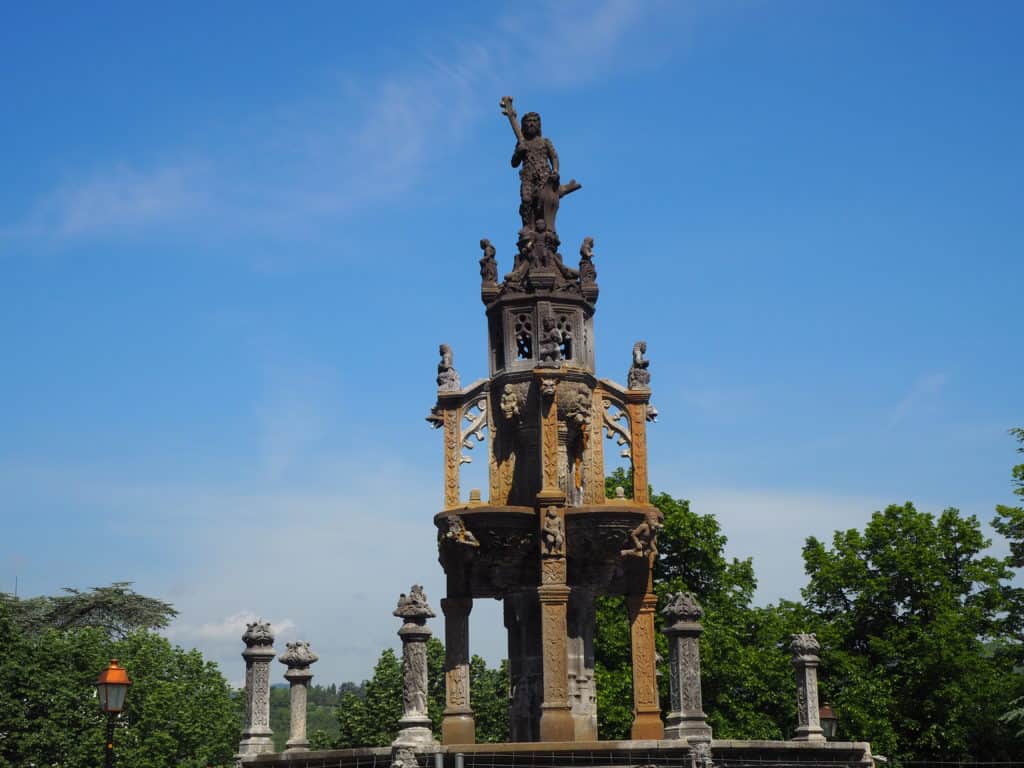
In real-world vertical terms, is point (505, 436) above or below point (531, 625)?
above

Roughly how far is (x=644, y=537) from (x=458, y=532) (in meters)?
Result: 2.96

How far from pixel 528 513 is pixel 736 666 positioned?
20.4 meters

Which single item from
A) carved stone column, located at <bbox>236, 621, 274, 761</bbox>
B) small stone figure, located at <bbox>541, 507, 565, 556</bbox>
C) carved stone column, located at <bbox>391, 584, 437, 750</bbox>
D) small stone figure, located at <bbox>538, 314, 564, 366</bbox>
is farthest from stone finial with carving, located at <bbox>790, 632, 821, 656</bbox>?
carved stone column, located at <bbox>236, 621, 274, 761</bbox>

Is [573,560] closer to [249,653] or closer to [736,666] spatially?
[249,653]

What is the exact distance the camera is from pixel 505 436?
2148 centimetres

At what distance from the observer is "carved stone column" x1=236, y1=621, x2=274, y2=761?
21578mm

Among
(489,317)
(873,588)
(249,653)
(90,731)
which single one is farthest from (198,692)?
(489,317)

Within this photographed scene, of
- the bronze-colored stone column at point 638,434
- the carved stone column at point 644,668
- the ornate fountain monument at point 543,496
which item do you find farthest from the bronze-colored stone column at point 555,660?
the bronze-colored stone column at point 638,434

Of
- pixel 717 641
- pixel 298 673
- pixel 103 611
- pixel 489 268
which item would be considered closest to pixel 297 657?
pixel 298 673

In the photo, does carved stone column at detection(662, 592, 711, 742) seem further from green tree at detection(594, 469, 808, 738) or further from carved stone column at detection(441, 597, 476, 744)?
green tree at detection(594, 469, 808, 738)

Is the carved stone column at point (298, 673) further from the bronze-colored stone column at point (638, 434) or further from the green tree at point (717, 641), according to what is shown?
the green tree at point (717, 641)

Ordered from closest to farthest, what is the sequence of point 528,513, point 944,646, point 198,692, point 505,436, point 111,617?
point 528,513, point 505,436, point 944,646, point 198,692, point 111,617

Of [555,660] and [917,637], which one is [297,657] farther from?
[917,637]

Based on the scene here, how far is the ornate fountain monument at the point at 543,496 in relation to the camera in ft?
65.5
